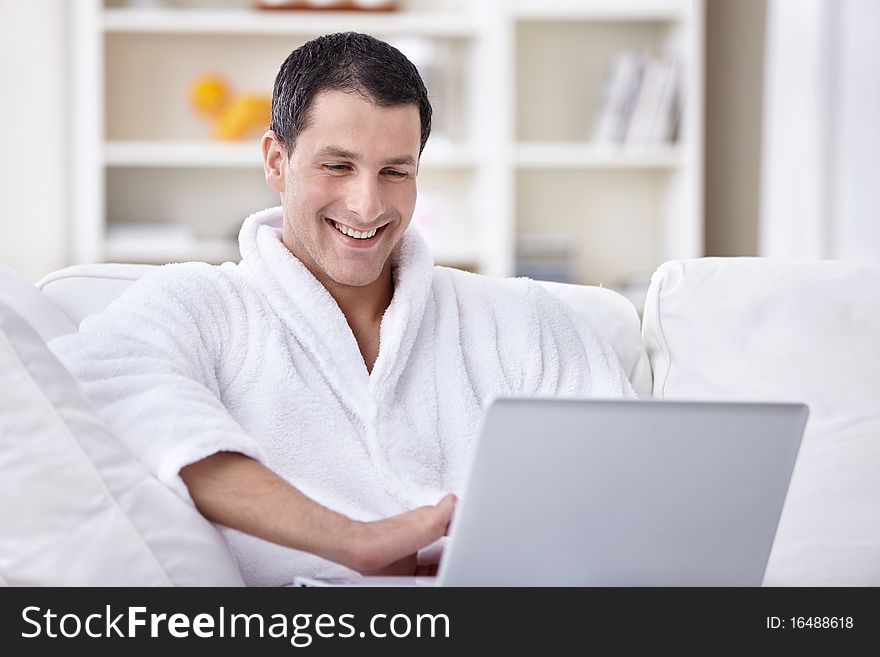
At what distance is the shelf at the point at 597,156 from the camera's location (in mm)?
3830

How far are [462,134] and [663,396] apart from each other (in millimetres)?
2356

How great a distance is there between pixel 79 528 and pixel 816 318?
114 centimetres

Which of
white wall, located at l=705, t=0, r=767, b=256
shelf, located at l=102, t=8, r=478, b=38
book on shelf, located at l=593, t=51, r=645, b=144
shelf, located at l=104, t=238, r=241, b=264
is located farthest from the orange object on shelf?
white wall, located at l=705, t=0, r=767, b=256

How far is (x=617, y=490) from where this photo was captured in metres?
1.00

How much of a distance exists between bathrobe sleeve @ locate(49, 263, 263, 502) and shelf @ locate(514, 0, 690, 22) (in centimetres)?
251

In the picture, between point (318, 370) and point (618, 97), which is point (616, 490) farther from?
point (618, 97)

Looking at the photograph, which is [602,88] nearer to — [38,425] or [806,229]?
[806,229]

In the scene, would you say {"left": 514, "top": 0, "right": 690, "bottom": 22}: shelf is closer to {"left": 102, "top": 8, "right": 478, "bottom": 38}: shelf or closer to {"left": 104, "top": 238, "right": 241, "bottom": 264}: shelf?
{"left": 102, "top": 8, "right": 478, "bottom": 38}: shelf

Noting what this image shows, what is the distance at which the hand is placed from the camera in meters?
1.19

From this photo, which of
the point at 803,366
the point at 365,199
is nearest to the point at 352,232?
the point at 365,199

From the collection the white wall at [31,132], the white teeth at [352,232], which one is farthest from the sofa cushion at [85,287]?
the white wall at [31,132]

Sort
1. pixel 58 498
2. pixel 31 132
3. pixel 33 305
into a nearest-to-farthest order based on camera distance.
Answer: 1. pixel 58 498
2. pixel 33 305
3. pixel 31 132

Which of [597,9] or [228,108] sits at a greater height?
[597,9]

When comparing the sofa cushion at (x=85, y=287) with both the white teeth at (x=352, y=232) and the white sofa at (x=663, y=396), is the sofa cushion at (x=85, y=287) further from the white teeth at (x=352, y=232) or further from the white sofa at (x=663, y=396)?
the white teeth at (x=352, y=232)
